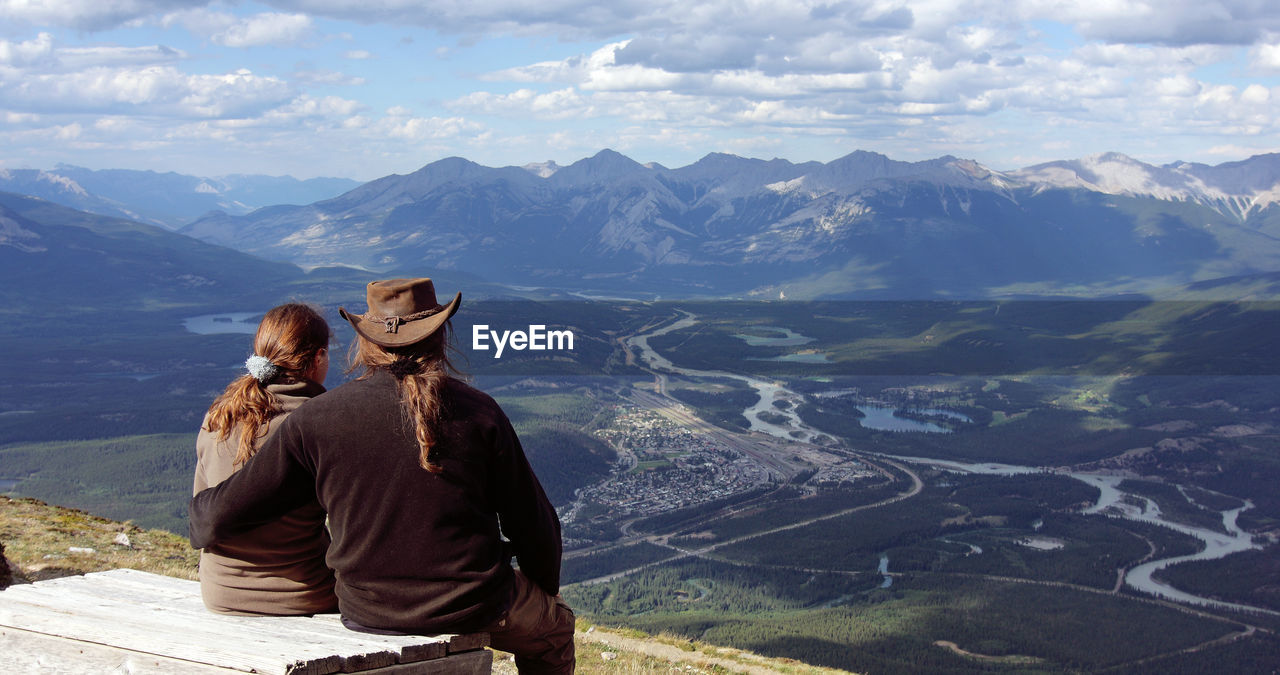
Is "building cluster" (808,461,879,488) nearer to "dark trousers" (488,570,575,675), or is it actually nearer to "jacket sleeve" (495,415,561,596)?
"dark trousers" (488,570,575,675)

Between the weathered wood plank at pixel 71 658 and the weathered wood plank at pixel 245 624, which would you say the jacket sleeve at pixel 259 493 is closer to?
the weathered wood plank at pixel 245 624

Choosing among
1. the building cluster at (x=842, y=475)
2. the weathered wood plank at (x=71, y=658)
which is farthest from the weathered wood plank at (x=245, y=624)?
the building cluster at (x=842, y=475)

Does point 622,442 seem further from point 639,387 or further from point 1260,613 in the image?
point 1260,613

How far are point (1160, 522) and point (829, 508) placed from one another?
1738 inches

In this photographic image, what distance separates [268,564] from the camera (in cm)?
650

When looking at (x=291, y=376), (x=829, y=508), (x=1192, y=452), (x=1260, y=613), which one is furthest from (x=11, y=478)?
(x=1192, y=452)

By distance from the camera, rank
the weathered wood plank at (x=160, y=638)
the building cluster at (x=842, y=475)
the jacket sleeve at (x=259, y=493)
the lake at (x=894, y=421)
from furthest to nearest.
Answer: the lake at (x=894, y=421)
the building cluster at (x=842, y=475)
the jacket sleeve at (x=259, y=493)
the weathered wood plank at (x=160, y=638)

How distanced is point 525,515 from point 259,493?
1739 mm

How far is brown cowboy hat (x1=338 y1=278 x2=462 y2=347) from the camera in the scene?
5934mm

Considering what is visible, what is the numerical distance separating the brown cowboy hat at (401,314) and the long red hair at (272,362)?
0.67 metres

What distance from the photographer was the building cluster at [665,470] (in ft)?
366

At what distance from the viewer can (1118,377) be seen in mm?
198375

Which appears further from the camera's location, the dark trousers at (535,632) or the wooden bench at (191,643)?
the dark trousers at (535,632)

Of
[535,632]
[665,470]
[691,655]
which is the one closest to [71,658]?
[535,632]
